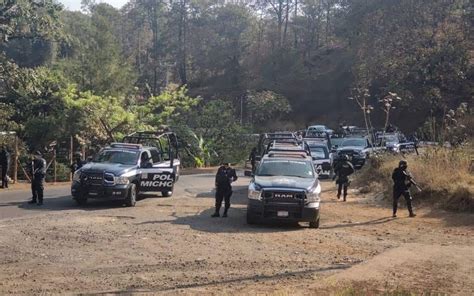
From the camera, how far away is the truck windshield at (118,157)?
18781 mm

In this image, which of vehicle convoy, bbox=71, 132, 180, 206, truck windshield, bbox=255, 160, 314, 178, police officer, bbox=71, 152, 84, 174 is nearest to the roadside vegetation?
police officer, bbox=71, 152, 84, 174

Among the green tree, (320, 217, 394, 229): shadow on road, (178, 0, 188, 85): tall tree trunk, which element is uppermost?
(178, 0, 188, 85): tall tree trunk

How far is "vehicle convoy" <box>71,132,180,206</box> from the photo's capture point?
17375mm

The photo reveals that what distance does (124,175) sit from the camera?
17.7 meters

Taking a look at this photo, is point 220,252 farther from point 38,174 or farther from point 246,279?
point 38,174

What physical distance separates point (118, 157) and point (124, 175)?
1.42 m

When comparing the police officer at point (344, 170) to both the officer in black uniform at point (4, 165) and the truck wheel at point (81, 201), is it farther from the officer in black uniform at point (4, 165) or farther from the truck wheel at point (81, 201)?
the officer in black uniform at point (4, 165)

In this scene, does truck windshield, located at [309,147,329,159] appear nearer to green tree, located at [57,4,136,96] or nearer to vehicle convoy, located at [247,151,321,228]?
vehicle convoy, located at [247,151,321,228]

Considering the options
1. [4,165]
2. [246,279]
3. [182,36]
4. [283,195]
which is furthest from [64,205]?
[182,36]

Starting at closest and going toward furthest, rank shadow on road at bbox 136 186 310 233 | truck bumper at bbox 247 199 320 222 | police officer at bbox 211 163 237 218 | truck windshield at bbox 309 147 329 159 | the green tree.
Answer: shadow on road at bbox 136 186 310 233 < truck bumper at bbox 247 199 320 222 < police officer at bbox 211 163 237 218 < truck windshield at bbox 309 147 329 159 < the green tree

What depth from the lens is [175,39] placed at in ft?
252

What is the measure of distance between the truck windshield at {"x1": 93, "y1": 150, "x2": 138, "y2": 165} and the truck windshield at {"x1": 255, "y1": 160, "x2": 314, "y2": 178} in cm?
457

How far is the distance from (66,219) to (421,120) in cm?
4549

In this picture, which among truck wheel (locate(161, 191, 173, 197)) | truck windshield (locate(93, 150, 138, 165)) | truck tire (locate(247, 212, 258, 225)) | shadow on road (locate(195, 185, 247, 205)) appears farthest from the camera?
truck wheel (locate(161, 191, 173, 197))
